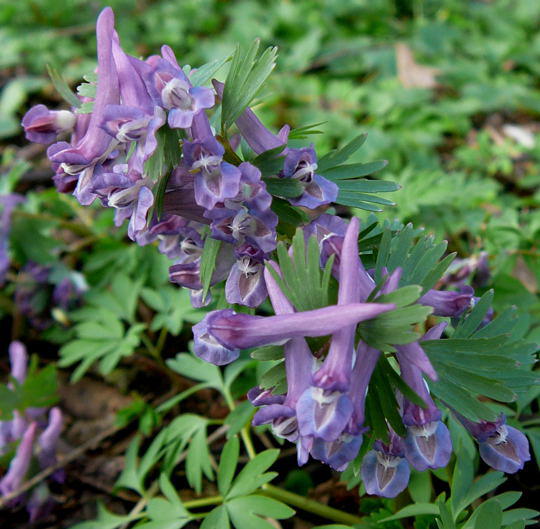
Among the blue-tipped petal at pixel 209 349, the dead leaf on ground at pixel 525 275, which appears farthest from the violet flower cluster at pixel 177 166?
the dead leaf on ground at pixel 525 275

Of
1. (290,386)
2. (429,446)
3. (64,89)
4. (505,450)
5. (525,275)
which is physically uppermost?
(64,89)

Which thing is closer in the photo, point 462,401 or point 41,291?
point 462,401

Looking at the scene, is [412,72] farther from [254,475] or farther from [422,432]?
[422,432]

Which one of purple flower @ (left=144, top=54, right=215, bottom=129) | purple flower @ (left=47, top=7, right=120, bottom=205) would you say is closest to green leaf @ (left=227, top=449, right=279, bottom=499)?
purple flower @ (left=47, top=7, right=120, bottom=205)

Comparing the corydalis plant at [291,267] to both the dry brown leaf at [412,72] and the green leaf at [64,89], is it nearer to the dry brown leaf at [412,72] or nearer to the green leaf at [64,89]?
the green leaf at [64,89]

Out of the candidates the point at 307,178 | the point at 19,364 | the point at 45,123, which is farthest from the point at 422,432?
the point at 19,364

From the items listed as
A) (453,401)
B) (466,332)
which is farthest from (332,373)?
(466,332)
